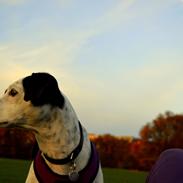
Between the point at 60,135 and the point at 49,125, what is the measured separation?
0.67ft

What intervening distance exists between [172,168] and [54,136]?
2768 millimetres

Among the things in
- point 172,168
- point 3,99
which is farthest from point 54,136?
point 172,168

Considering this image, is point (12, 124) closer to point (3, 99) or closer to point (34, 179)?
point (3, 99)

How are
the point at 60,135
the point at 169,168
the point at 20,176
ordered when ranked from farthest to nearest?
the point at 20,176 < the point at 60,135 < the point at 169,168

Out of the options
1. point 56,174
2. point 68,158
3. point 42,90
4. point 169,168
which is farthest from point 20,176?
point 169,168

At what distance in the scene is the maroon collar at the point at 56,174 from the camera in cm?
729

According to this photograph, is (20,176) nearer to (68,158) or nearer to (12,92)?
(68,158)

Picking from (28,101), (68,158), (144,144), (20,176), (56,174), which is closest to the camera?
(28,101)

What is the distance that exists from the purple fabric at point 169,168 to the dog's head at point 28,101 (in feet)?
7.93

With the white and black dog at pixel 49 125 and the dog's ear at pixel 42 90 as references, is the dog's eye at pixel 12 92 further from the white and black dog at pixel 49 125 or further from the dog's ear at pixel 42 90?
the dog's ear at pixel 42 90

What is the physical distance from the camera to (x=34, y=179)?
741 cm

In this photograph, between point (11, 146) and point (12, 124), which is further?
point (11, 146)

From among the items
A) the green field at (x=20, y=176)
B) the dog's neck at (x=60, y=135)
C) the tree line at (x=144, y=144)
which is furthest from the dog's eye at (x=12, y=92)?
the tree line at (x=144, y=144)

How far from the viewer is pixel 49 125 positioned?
6.88 meters
